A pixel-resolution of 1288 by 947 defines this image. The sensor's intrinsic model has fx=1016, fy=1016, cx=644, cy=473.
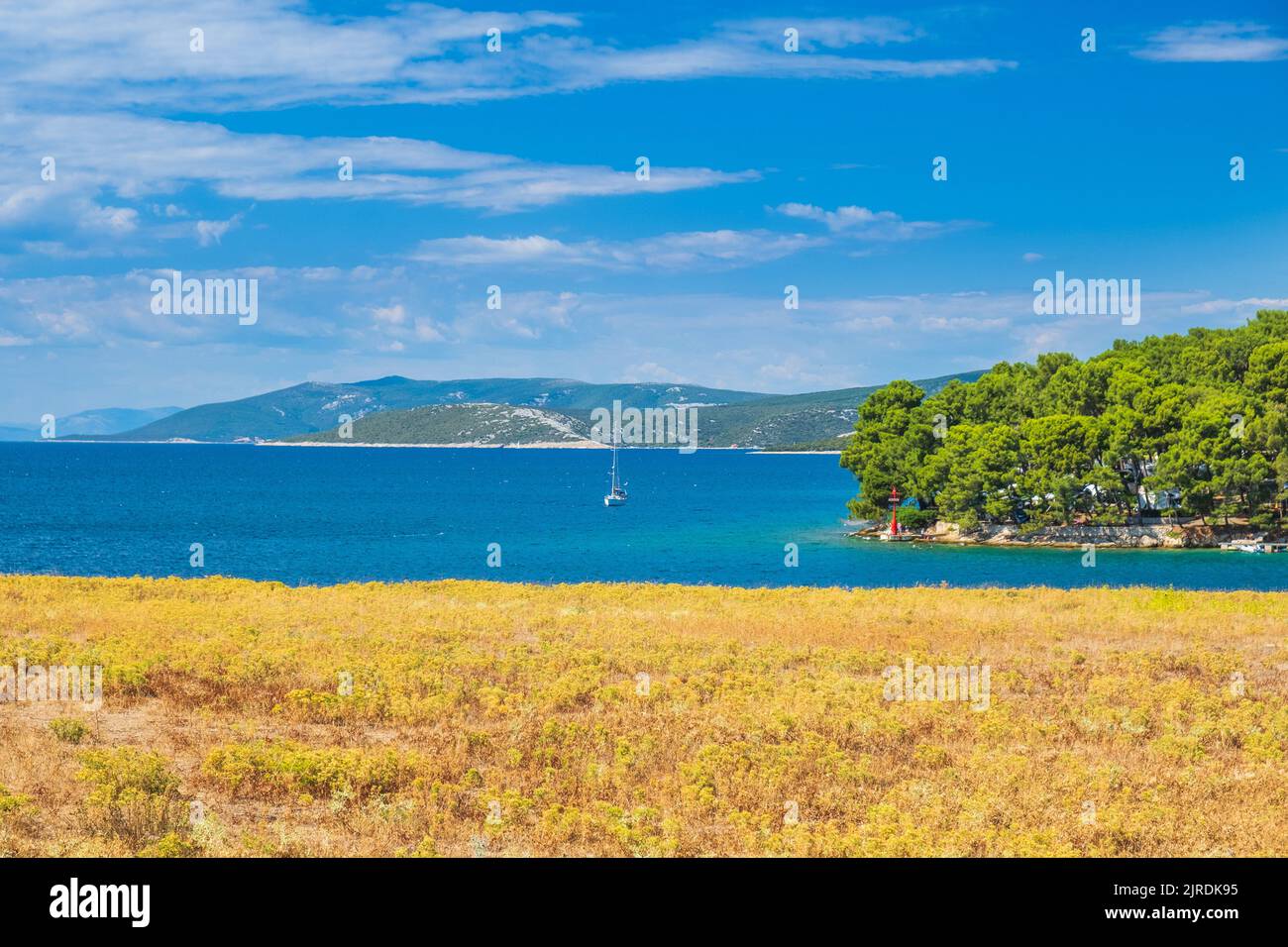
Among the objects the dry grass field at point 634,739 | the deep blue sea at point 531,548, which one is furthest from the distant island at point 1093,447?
the dry grass field at point 634,739

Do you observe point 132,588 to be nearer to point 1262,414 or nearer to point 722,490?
point 1262,414

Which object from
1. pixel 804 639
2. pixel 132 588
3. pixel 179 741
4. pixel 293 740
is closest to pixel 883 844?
pixel 293 740

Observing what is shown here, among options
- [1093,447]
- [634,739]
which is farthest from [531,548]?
[634,739]

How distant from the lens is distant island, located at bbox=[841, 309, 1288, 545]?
3524 inches

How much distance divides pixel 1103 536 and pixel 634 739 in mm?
88894

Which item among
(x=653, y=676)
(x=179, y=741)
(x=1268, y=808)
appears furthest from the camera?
(x=653, y=676)

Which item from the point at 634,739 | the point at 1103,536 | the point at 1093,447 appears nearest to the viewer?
the point at 634,739

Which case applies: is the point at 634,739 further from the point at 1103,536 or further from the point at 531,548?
the point at 1103,536

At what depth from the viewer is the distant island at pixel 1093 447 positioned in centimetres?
8950

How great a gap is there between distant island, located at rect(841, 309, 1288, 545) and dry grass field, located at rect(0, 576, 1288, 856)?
6410 centimetres

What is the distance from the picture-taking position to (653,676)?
22.5 m

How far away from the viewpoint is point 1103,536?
311 feet

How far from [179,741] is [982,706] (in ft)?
47.2
